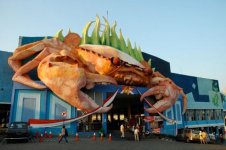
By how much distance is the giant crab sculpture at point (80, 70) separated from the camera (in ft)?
84.2

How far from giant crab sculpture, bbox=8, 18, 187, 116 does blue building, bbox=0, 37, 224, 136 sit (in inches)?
61.5

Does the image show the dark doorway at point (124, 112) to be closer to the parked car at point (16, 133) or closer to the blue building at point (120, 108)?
the blue building at point (120, 108)

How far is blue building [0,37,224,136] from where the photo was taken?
27438 mm

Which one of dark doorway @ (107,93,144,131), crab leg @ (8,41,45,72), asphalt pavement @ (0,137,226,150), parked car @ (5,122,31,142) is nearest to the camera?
asphalt pavement @ (0,137,226,150)

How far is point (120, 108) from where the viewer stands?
45.3 m

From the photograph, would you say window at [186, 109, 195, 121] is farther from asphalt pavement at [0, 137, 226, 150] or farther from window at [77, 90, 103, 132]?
asphalt pavement at [0, 137, 226, 150]

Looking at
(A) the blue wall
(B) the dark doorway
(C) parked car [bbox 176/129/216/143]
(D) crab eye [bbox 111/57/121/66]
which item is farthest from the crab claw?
(B) the dark doorway

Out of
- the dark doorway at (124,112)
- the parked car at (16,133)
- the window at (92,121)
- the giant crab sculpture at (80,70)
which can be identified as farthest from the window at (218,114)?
the parked car at (16,133)

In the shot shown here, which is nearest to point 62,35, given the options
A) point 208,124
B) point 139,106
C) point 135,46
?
point 135,46

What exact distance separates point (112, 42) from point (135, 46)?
18.0 ft

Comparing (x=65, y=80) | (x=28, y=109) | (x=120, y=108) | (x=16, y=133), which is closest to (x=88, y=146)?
(x=16, y=133)

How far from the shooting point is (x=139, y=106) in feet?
132

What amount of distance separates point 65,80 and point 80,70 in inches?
79.3

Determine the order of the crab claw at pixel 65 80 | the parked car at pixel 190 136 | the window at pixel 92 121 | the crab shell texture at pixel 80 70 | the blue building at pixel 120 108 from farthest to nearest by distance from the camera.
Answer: the window at pixel 92 121
the blue building at pixel 120 108
the parked car at pixel 190 136
the crab shell texture at pixel 80 70
the crab claw at pixel 65 80
